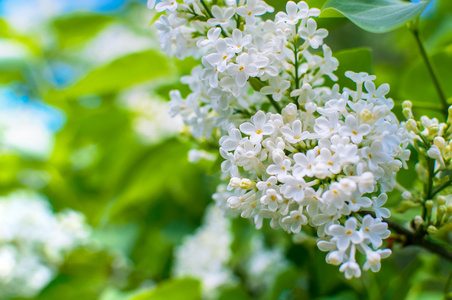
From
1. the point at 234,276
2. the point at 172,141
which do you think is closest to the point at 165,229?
the point at 234,276

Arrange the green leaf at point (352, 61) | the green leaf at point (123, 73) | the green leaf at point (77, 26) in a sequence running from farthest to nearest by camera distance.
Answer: the green leaf at point (77, 26) < the green leaf at point (123, 73) < the green leaf at point (352, 61)

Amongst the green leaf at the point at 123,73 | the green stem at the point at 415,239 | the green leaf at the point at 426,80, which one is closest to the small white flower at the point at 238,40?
the green stem at the point at 415,239

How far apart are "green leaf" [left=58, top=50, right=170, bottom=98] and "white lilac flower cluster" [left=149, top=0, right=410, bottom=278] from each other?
2.79ft

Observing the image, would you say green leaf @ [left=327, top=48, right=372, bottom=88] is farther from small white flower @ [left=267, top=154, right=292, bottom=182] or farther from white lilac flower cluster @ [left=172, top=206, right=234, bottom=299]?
white lilac flower cluster @ [left=172, top=206, right=234, bottom=299]

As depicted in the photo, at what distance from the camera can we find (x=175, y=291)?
42.6 inches

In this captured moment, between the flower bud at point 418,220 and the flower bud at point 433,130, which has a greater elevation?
the flower bud at point 433,130

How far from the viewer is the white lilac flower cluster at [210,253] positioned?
134 centimetres

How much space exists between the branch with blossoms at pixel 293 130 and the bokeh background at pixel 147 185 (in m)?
0.10

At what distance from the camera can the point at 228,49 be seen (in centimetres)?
55

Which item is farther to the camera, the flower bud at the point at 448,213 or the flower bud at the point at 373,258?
the flower bud at the point at 448,213

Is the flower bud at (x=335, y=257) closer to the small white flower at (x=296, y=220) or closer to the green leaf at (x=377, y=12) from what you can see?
the small white flower at (x=296, y=220)

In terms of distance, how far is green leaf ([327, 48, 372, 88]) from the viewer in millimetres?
700

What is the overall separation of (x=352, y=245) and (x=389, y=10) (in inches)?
14.3

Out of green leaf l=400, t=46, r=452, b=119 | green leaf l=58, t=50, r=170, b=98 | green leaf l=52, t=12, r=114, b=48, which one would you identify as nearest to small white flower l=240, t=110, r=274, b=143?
green leaf l=400, t=46, r=452, b=119
